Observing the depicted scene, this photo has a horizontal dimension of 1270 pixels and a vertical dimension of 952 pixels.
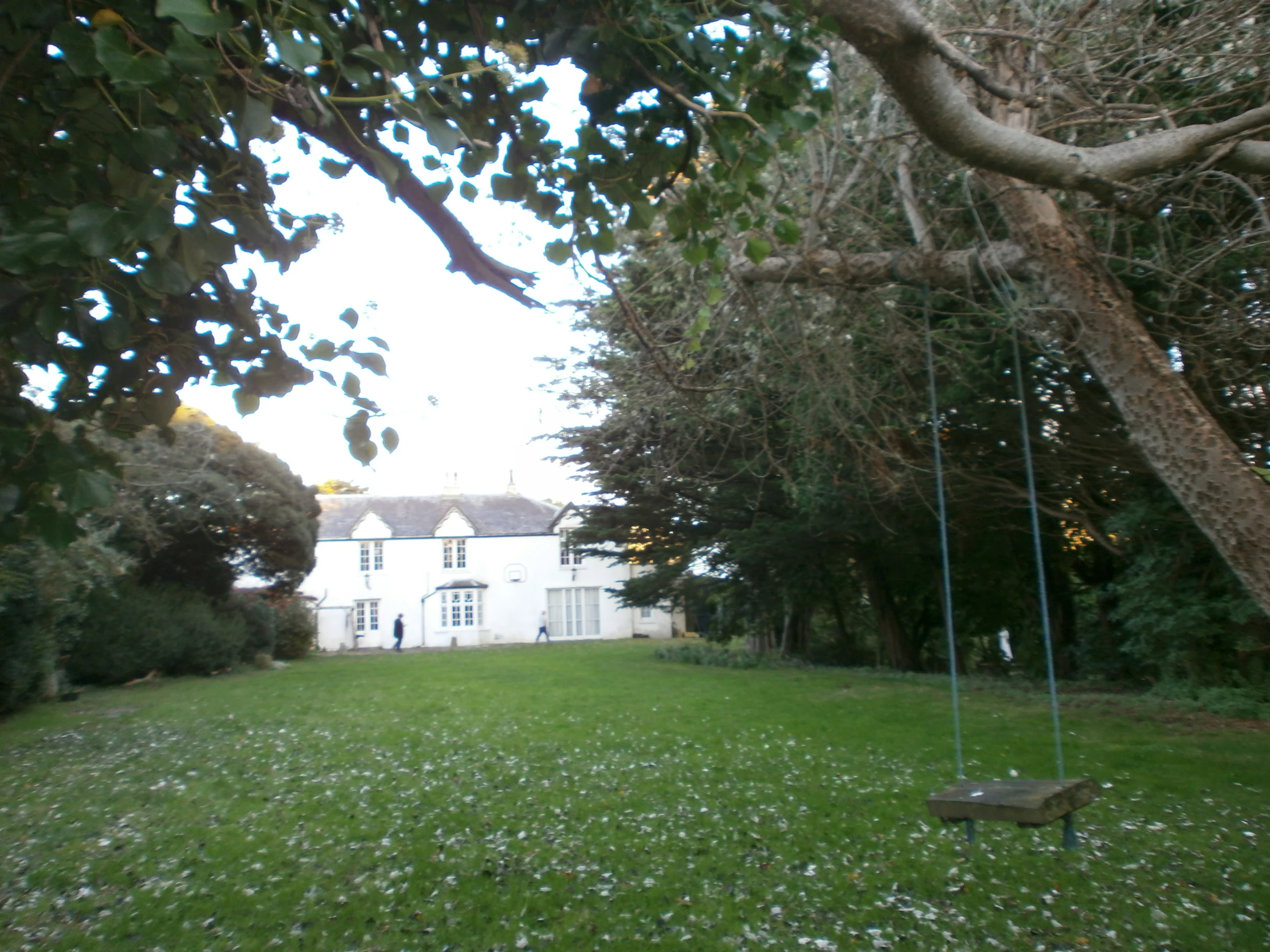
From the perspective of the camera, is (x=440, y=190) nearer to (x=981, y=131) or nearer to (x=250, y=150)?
(x=250, y=150)

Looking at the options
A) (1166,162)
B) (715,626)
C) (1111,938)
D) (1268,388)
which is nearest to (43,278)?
(1166,162)

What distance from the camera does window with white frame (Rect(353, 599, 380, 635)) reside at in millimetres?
40469

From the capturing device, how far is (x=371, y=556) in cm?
4078

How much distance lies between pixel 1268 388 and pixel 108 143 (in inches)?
422

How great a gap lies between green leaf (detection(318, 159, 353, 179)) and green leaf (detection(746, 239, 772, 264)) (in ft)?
5.75

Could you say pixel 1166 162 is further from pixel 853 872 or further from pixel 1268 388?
pixel 1268 388

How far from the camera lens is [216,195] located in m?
3.42

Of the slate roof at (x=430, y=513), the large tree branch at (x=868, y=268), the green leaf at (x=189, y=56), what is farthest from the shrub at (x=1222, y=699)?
the slate roof at (x=430, y=513)

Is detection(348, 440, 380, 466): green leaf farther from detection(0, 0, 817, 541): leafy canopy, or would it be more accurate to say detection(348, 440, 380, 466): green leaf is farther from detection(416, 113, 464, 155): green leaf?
detection(416, 113, 464, 155): green leaf

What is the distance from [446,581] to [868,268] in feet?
117

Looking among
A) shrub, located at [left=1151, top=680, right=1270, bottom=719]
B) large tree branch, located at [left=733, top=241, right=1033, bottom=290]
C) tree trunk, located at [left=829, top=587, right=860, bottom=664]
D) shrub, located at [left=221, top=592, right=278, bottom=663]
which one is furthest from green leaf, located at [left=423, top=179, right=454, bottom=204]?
shrub, located at [left=221, top=592, right=278, bottom=663]

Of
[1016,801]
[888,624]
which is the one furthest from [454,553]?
[1016,801]

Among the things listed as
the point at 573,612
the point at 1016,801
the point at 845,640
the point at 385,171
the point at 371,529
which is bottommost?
the point at 845,640

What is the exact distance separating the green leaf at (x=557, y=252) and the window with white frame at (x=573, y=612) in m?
37.8
